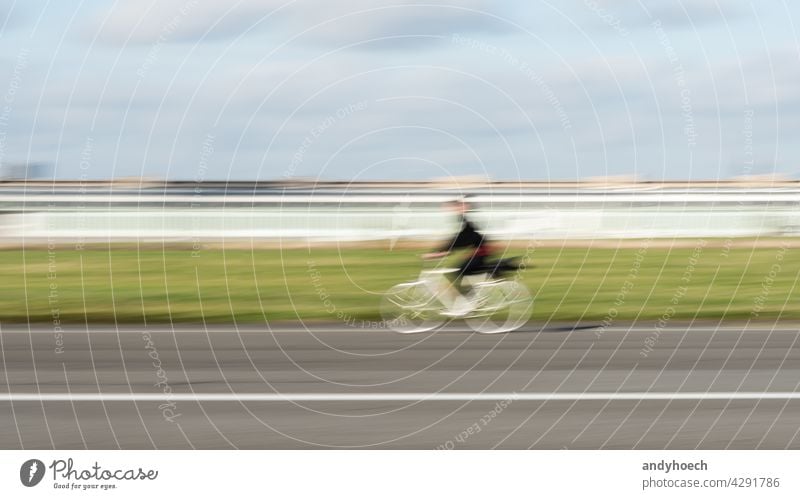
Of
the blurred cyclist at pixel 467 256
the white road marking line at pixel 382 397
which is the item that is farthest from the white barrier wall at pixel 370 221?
the white road marking line at pixel 382 397

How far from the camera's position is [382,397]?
30.9 ft

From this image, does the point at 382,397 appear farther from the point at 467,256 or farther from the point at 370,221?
the point at 370,221

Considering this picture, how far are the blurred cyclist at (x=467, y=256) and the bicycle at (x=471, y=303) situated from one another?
6cm

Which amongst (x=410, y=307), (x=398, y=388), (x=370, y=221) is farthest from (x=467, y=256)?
(x=370, y=221)

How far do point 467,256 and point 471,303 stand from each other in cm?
61

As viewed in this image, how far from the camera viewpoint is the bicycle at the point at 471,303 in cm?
1398

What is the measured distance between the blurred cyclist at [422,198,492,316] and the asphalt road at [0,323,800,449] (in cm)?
57

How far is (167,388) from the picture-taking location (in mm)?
9797

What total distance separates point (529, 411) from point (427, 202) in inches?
761

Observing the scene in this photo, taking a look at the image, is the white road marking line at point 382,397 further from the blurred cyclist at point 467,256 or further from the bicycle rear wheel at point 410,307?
the blurred cyclist at point 467,256

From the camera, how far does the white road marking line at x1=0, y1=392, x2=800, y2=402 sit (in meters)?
9.23

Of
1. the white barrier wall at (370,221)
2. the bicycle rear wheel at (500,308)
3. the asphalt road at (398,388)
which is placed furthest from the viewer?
the white barrier wall at (370,221)

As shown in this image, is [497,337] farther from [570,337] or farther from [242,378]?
[242,378]
